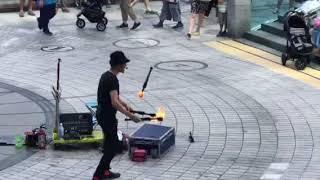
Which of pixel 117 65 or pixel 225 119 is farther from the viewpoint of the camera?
pixel 225 119

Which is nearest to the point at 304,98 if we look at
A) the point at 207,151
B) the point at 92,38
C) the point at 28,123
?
the point at 207,151

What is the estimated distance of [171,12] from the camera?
20609 mm

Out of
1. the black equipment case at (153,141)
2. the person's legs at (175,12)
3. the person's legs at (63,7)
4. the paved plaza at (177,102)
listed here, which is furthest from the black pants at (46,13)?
the black equipment case at (153,141)

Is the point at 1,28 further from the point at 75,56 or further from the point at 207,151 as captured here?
the point at 207,151

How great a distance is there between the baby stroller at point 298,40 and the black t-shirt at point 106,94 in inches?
285

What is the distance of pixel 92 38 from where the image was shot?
19703 mm

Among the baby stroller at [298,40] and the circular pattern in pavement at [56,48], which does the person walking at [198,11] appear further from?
the baby stroller at [298,40]

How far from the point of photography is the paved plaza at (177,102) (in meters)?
9.96

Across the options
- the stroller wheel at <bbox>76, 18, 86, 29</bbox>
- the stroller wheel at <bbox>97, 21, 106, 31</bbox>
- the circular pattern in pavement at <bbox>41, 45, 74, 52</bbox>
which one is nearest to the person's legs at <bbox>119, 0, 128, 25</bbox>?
the stroller wheel at <bbox>97, 21, 106, 31</bbox>

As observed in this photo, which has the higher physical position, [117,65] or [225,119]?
[117,65]

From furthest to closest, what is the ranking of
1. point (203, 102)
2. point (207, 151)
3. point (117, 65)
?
point (203, 102) < point (207, 151) < point (117, 65)

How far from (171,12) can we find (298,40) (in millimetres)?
5953

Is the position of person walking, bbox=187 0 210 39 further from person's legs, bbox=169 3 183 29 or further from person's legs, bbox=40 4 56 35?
person's legs, bbox=40 4 56 35

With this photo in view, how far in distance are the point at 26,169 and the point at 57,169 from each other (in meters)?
0.46
